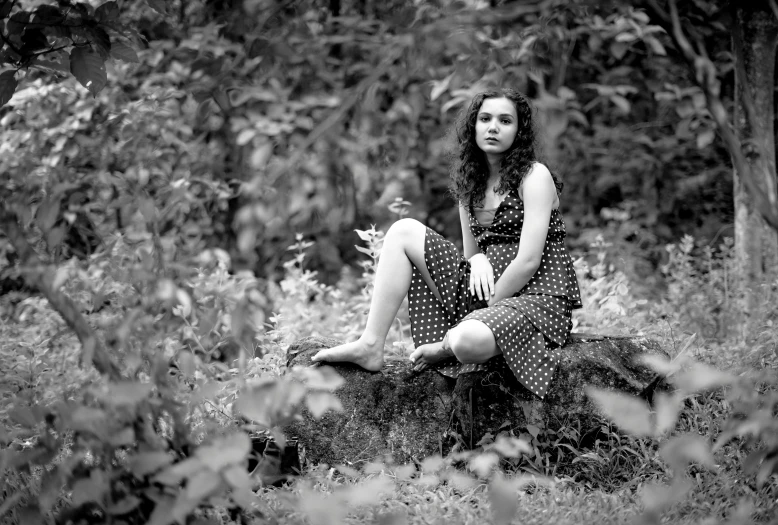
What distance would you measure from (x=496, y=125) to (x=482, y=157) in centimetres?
20

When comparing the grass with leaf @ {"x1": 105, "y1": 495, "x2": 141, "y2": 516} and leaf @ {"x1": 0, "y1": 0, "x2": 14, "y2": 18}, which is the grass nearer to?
leaf @ {"x1": 105, "y1": 495, "x2": 141, "y2": 516}

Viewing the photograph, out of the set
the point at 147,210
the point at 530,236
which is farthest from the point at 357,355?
the point at 147,210

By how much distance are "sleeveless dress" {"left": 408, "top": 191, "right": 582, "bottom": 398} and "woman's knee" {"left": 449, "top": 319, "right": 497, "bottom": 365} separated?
0.03m

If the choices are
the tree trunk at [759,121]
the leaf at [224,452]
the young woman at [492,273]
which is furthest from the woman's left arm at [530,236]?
the leaf at [224,452]

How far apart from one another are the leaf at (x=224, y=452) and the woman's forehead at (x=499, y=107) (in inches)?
74.5

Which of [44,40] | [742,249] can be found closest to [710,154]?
[742,249]

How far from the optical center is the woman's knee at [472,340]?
2266mm

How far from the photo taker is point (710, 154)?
555 centimetres

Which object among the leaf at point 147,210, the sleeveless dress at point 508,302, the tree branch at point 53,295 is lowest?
the sleeveless dress at point 508,302

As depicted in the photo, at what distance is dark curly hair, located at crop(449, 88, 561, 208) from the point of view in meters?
2.74

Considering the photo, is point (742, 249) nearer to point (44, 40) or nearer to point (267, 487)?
point (267, 487)

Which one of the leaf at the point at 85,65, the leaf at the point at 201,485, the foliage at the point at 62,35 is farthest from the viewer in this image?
the leaf at the point at 85,65

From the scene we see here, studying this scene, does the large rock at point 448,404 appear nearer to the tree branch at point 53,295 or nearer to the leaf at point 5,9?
the tree branch at point 53,295

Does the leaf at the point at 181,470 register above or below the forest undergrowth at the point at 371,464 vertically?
above
